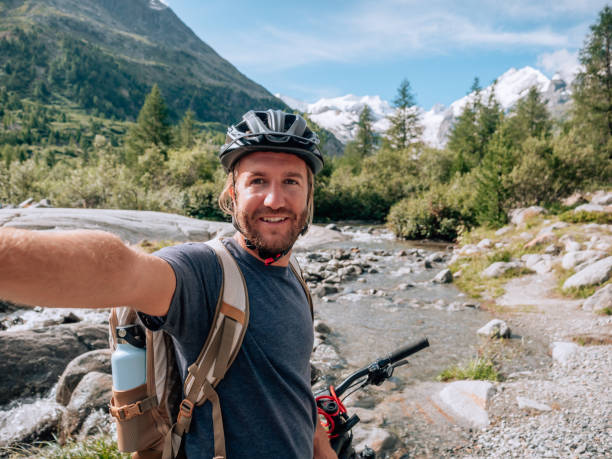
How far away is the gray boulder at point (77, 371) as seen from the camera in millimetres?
4723

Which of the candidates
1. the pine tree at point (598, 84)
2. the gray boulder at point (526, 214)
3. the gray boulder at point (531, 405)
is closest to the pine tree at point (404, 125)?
the pine tree at point (598, 84)

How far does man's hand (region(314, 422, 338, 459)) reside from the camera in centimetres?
198

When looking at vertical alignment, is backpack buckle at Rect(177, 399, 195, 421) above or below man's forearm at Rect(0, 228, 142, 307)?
below

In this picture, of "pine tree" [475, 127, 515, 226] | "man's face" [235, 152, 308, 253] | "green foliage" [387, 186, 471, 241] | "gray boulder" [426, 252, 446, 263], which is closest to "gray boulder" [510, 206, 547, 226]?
"pine tree" [475, 127, 515, 226]

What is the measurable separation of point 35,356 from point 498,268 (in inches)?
503

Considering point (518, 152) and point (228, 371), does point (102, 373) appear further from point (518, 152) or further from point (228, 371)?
point (518, 152)

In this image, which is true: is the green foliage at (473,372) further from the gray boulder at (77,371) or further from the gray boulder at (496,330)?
the gray boulder at (77,371)

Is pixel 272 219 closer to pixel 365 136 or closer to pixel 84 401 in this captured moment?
pixel 84 401

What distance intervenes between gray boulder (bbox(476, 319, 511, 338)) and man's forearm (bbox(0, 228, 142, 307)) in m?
8.21

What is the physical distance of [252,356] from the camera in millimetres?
1504

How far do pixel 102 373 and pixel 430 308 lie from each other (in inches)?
328

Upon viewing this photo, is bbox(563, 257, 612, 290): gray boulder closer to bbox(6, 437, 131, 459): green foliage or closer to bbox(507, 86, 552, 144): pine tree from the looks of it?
bbox(6, 437, 131, 459): green foliage

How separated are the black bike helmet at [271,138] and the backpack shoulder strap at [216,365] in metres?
0.83

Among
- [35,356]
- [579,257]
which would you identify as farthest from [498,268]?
[35,356]
